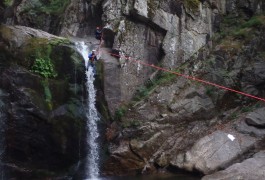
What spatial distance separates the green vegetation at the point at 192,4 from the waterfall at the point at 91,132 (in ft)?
20.0

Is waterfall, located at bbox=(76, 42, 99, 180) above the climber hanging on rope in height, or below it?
below

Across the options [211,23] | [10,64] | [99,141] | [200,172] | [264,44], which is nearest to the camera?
[200,172]

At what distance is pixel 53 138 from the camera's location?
14133 millimetres

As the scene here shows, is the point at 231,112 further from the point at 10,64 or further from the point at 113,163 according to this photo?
the point at 10,64

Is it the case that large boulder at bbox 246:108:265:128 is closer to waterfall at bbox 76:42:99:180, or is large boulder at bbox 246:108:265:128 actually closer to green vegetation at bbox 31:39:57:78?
waterfall at bbox 76:42:99:180

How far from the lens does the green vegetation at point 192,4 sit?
18531 mm

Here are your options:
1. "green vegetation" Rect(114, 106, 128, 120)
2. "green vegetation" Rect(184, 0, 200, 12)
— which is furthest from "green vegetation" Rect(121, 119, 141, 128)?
"green vegetation" Rect(184, 0, 200, 12)

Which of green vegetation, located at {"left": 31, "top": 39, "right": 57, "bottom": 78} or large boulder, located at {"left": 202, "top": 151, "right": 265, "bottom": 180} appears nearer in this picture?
large boulder, located at {"left": 202, "top": 151, "right": 265, "bottom": 180}

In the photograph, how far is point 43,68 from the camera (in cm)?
1459

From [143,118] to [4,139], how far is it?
563 cm

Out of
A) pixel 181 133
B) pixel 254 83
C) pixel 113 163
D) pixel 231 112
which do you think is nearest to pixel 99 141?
pixel 113 163

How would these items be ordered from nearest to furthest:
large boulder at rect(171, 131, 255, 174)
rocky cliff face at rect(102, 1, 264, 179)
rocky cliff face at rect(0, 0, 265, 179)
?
large boulder at rect(171, 131, 255, 174) → rocky cliff face at rect(102, 1, 264, 179) → rocky cliff face at rect(0, 0, 265, 179)

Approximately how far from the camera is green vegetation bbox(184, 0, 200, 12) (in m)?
18.5

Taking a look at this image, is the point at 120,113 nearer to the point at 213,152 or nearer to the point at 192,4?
the point at 213,152
